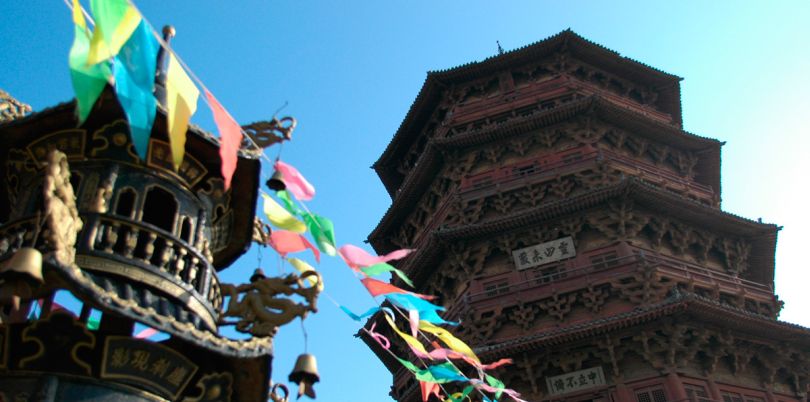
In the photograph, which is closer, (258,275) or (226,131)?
(226,131)

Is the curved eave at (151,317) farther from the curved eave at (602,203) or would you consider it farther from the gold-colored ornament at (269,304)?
the curved eave at (602,203)

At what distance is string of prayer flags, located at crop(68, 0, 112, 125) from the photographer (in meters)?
4.59

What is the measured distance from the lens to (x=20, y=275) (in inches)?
168

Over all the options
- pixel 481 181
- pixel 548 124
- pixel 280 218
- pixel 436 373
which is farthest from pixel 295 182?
pixel 548 124

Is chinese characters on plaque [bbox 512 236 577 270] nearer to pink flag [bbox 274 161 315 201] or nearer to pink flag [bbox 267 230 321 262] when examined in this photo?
pink flag [bbox 267 230 321 262]

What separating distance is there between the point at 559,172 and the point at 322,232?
1228 centimetres

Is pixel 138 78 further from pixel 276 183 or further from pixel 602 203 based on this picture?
pixel 602 203

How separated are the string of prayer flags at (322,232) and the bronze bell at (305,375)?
5.67 feet

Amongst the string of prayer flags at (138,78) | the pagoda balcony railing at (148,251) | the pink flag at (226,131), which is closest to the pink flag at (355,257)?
the pagoda balcony railing at (148,251)

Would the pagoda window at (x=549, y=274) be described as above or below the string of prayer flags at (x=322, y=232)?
above

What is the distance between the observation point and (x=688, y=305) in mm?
14492

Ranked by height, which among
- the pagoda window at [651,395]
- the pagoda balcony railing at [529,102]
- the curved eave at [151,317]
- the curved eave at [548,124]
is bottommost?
the curved eave at [151,317]

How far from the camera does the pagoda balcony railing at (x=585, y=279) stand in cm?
1608

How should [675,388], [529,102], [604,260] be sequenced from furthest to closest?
1. [529,102]
2. [604,260]
3. [675,388]
